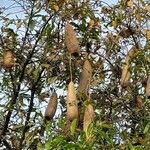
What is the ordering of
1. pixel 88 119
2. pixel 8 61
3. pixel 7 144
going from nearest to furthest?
1. pixel 88 119
2. pixel 8 61
3. pixel 7 144

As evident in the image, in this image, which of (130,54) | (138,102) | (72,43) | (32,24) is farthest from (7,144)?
(72,43)

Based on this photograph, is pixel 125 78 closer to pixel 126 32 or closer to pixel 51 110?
pixel 51 110

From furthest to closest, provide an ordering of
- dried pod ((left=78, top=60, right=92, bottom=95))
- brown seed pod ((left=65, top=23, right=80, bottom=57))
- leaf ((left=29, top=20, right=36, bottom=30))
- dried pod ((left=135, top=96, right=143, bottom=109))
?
leaf ((left=29, top=20, right=36, bottom=30)) → dried pod ((left=135, top=96, right=143, bottom=109)) → dried pod ((left=78, top=60, right=92, bottom=95)) → brown seed pod ((left=65, top=23, right=80, bottom=57))

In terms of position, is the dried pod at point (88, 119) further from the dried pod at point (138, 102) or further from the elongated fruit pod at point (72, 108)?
the dried pod at point (138, 102)

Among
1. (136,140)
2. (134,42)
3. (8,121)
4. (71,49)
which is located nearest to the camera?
(71,49)

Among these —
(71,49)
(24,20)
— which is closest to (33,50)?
(24,20)

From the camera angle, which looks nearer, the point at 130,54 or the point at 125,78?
the point at 125,78

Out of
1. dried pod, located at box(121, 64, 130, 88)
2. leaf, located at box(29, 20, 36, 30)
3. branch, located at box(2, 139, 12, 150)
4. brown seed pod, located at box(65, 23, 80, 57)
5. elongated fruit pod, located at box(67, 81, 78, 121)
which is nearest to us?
elongated fruit pod, located at box(67, 81, 78, 121)

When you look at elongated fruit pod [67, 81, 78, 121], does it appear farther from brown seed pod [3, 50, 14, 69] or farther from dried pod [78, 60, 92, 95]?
brown seed pod [3, 50, 14, 69]

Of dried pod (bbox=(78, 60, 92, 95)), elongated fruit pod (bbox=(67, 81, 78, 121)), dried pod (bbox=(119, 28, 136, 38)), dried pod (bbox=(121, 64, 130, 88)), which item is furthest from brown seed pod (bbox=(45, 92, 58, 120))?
dried pod (bbox=(119, 28, 136, 38))

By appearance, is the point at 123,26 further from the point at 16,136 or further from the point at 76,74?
the point at 16,136

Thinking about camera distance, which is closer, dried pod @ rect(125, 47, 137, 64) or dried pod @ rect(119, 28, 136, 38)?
dried pod @ rect(125, 47, 137, 64)

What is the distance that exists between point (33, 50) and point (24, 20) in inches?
9.9

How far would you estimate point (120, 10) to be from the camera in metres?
4.25
